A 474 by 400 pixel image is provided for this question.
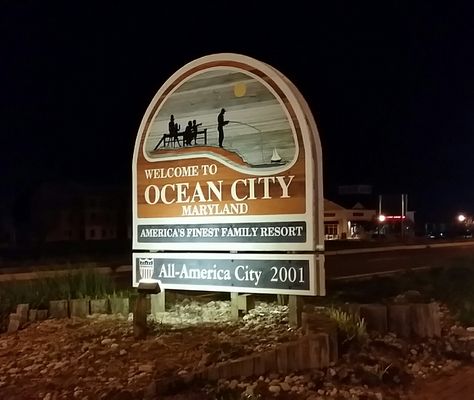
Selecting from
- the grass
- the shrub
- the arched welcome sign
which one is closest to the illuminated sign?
the arched welcome sign

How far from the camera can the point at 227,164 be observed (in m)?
9.96

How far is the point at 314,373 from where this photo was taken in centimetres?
747

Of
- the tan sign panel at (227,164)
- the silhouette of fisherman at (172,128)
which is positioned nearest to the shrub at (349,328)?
the tan sign panel at (227,164)

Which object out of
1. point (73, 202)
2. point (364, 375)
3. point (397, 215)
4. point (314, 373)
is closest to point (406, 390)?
point (364, 375)

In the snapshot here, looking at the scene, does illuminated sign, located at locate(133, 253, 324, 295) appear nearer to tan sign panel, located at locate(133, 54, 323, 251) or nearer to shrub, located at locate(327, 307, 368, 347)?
tan sign panel, located at locate(133, 54, 323, 251)

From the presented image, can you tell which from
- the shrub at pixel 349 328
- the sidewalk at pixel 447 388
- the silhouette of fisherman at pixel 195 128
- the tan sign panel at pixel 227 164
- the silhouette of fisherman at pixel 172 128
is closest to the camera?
the sidewalk at pixel 447 388

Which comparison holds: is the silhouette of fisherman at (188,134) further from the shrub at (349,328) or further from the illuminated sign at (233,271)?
the shrub at (349,328)

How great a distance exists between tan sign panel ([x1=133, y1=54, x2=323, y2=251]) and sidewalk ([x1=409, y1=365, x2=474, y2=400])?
2.08 m

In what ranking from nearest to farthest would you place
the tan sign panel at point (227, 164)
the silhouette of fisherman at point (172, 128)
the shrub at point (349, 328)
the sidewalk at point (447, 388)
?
the sidewalk at point (447, 388)
the shrub at point (349, 328)
the tan sign panel at point (227, 164)
the silhouette of fisherman at point (172, 128)

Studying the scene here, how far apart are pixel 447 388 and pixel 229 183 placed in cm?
377

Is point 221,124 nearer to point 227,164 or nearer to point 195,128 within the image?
point 195,128

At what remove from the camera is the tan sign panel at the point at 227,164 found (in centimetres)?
926

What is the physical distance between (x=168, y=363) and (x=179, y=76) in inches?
176

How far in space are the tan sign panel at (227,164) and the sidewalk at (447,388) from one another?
2.08 meters
